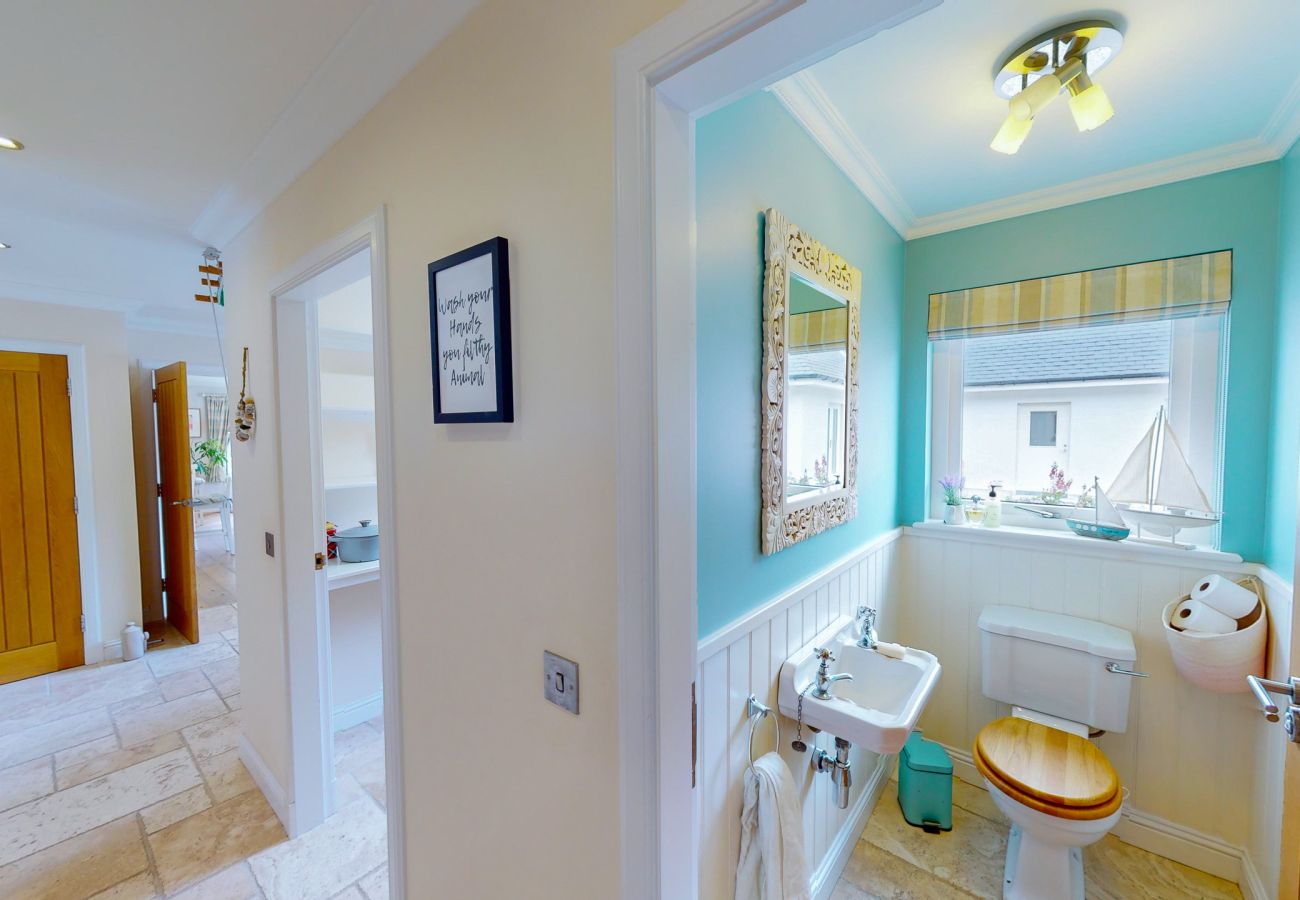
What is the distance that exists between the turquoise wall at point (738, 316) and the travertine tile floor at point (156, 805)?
5.43 feet

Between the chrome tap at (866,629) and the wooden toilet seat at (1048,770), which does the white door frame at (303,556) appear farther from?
the wooden toilet seat at (1048,770)

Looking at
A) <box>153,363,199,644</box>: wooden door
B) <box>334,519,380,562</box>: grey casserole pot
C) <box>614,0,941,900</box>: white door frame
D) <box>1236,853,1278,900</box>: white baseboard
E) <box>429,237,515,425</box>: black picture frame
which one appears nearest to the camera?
<box>614,0,941,900</box>: white door frame

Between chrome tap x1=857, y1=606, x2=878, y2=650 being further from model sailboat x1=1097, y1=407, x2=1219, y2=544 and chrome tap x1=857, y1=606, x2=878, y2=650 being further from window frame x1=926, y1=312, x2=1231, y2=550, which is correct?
window frame x1=926, y1=312, x2=1231, y2=550

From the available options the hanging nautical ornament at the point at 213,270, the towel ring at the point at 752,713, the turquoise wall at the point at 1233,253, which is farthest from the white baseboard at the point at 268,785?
the turquoise wall at the point at 1233,253

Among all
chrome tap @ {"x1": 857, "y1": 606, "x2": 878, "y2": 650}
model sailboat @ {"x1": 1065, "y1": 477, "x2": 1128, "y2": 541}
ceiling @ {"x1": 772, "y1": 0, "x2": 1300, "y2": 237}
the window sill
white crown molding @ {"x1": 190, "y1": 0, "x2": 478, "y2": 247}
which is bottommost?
chrome tap @ {"x1": 857, "y1": 606, "x2": 878, "y2": 650}

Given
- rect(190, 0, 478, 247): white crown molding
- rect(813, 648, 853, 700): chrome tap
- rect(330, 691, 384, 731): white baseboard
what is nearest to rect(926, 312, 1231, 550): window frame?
rect(813, 648, 853, 700): chrome tap

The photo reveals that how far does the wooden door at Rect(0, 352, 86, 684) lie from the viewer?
2977 millimetres

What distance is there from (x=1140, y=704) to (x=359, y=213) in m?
3.12

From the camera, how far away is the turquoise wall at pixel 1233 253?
1.69 m

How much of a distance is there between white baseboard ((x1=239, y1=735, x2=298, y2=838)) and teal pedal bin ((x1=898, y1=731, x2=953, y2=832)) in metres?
2.34

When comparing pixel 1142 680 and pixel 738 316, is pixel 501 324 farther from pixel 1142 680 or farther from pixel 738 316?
pixel 1142 680

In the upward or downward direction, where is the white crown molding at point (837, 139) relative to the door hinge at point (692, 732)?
upward

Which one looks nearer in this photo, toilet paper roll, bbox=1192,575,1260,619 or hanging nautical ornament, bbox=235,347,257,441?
toilet paper roll, bbox=1192,575,1260,619

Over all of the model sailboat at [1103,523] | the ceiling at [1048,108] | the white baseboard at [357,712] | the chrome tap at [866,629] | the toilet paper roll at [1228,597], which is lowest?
the white baseboard at [357,712]
